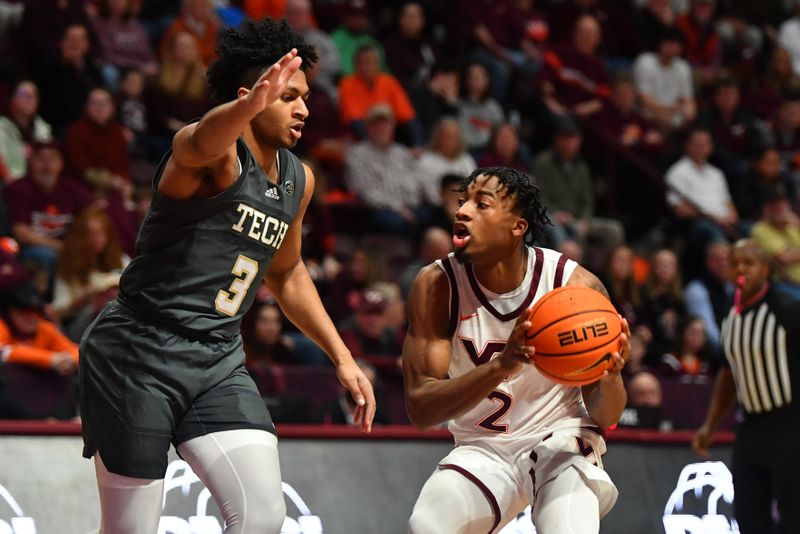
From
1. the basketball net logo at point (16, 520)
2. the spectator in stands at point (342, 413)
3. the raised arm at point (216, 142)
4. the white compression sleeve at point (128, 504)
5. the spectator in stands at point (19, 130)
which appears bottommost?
the spectator in stands at point (342, 413)

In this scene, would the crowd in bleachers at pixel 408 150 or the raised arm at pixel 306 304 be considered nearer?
the raised arm at pixel 306 304

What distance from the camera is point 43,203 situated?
29.8 feet

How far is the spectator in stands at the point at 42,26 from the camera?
33.8ft

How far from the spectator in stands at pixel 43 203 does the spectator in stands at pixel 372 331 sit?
2120mm

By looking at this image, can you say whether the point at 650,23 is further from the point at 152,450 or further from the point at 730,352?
the point at 152,450

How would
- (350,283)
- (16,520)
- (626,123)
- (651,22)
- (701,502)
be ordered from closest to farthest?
(16,520) < (701,502) < (350,283) < (626,123) < (651,22)

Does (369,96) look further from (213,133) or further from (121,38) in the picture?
(213,133)

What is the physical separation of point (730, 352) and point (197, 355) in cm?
367

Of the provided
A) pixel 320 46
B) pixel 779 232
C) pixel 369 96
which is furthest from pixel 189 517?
pixel 779 232

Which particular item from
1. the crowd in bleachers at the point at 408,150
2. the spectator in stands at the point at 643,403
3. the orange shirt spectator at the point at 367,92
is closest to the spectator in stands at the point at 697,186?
the crowd in bleachers at the point at 408,150

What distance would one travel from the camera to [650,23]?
568 inches

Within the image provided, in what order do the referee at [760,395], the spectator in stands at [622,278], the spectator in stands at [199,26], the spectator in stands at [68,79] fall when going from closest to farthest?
the referee at [760,395] < the spectator in stands at [68,79] < the spectator in stands at [622,278] < the spectator in stands at [199,26]

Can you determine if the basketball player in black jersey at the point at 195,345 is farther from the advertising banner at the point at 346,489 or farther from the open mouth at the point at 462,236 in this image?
the advertising banner at the point at 346,489

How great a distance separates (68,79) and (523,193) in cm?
627
